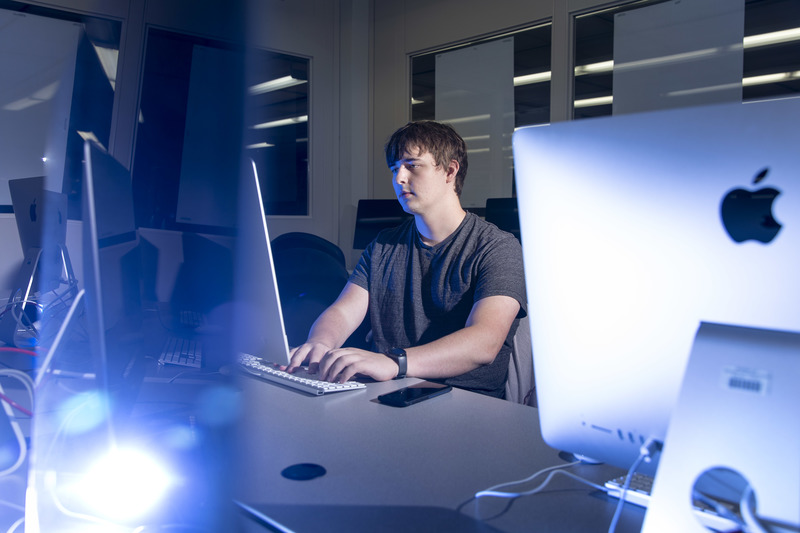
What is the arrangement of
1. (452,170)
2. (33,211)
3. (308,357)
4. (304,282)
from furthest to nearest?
(304,282) < (33,211) < (452,170) < (308,357)

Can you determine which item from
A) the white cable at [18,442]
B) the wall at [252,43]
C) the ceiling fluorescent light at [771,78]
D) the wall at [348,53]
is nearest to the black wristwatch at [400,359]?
the white cable at [18,442]

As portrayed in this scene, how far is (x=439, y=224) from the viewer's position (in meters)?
1.85

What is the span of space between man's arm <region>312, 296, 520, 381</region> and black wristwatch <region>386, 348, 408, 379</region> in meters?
0.02

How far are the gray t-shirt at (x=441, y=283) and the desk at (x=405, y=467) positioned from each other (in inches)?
18.1

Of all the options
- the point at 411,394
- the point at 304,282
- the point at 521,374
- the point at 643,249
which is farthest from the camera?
the point at 304,282

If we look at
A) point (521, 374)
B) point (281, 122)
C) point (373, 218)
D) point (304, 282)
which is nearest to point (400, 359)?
point (521, 374)

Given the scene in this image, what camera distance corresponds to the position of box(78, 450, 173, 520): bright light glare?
0.84m

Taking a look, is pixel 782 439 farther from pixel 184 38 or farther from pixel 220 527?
pixel 184 38

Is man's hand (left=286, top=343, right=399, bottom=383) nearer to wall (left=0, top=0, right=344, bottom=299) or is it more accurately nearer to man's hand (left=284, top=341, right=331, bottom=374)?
man's hand (left=284, top=341, right=331, bottom=374)

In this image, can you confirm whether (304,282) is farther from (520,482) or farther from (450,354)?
(520,482)

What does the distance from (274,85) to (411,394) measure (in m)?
3.42

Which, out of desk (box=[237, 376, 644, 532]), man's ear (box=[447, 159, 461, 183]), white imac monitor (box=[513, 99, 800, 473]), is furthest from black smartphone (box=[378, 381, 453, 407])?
man's ear (box=[447, 159, 461, 183])

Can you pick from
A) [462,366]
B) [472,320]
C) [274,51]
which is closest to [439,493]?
[462,366]

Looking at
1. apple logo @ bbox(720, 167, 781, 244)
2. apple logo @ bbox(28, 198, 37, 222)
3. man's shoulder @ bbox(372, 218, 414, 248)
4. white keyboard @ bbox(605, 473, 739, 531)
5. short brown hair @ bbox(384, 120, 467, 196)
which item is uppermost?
short brown hair @ bbox(384, 120, 467, 196)
